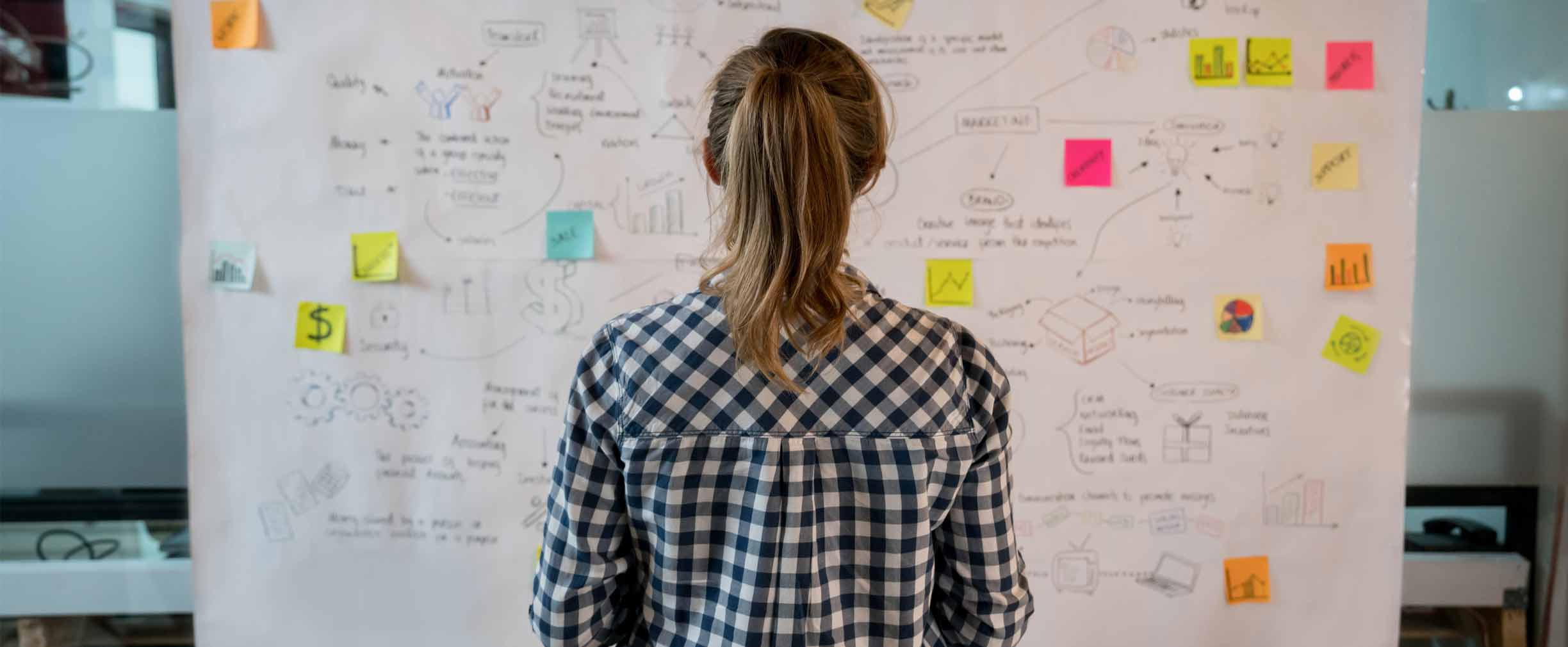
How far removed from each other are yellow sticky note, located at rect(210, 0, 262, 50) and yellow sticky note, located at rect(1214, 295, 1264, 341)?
1783 mm

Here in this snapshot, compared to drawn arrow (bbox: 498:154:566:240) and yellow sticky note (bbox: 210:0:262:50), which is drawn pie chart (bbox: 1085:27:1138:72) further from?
yellow sticky note (bbox: 210:0:262:50)

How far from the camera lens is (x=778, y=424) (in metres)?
0.87

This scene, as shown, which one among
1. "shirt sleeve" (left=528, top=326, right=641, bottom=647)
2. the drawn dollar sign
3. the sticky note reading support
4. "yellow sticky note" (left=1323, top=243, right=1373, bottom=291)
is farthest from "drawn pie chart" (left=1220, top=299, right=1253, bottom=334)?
the sticky note reading support

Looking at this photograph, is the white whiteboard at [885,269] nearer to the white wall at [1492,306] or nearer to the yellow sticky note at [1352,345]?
the yellow sticky note at [1352,345]

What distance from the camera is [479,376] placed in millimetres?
1690

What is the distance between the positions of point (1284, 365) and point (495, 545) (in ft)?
4.82

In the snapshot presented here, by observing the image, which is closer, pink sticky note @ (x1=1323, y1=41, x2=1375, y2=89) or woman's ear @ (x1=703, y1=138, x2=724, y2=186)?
woman's ear @ (x1=703, y1=138, x2=724, y2=186)

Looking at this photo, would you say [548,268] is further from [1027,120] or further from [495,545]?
→ [1027,120]

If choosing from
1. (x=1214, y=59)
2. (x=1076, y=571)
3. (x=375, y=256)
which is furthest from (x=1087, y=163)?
(x=375, y=256)

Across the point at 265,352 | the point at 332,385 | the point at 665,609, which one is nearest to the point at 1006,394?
the point at 665,609

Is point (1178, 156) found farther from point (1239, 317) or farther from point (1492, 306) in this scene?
point (1492, 306)

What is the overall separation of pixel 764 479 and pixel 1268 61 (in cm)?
130

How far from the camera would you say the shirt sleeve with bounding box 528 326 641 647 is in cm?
90

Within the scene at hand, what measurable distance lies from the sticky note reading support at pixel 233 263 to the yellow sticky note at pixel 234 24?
0.35 meters
